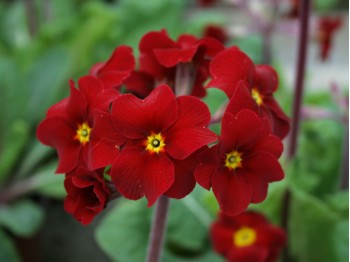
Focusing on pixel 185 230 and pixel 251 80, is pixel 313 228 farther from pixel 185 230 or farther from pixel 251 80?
pixel 251 80

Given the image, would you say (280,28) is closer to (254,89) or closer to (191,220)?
(191,220)

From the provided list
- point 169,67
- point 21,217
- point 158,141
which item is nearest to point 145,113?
point 158,141

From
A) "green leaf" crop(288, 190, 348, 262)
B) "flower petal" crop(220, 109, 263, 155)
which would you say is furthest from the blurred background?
"flower petal" crop(220, 109, 263, 155)

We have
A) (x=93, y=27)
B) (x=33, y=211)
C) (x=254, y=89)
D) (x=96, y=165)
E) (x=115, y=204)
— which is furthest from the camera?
(x=93, y=27)

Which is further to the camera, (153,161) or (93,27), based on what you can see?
(93,27)

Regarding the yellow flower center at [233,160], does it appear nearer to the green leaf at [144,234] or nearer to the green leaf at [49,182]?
the green leaf at [144,234]

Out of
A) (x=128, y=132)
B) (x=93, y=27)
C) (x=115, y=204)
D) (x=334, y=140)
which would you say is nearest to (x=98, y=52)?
(x=93, y=27)

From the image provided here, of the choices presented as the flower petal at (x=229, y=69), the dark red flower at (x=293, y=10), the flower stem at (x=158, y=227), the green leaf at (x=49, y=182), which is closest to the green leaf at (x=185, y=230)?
the green leaf at (x=49, y=182)

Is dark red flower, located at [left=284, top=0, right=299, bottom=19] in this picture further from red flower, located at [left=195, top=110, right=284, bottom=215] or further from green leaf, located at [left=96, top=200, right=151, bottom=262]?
red flower, located at [left=195, top=110, right=284, bottom=215]
